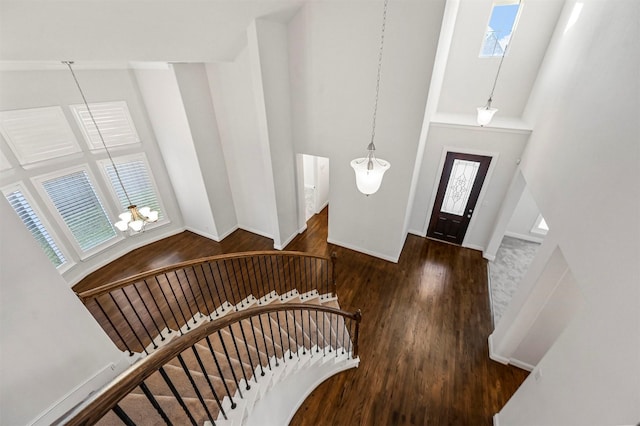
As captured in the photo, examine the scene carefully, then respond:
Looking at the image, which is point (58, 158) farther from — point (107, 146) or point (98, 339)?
point (98, 339)

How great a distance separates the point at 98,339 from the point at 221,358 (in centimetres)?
113

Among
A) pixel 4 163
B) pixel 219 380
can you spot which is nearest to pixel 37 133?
pixel 4 163

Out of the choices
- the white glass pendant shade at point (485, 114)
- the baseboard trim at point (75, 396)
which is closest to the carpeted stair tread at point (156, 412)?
the baseboard trim at point (75, 396)

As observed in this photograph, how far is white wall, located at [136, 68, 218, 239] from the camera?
4781mm

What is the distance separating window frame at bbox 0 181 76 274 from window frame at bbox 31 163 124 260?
0.35 ft

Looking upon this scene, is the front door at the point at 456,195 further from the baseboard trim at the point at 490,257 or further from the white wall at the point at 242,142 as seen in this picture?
the white wall at the point at 242,142

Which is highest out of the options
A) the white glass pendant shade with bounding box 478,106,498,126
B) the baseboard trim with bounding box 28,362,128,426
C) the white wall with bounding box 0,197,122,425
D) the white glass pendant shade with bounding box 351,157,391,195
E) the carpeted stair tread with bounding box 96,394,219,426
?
the white glass pendant shade with bounding box 478,106,498,126

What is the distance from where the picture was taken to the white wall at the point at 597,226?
1555 millimetres

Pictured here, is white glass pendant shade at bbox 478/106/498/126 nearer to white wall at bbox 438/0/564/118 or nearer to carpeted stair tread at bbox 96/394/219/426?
white wall at bbox 438/0/564/118

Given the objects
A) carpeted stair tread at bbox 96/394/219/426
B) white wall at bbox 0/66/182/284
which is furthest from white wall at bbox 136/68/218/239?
carpeted stair tread at bbox 96/394/219/426

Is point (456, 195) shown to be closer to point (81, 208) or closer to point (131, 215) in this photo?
point (131, 215)

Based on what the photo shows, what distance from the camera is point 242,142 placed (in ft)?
17.8

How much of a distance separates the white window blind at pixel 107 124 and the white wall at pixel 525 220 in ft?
28.4

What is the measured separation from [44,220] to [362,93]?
19.5 feet
